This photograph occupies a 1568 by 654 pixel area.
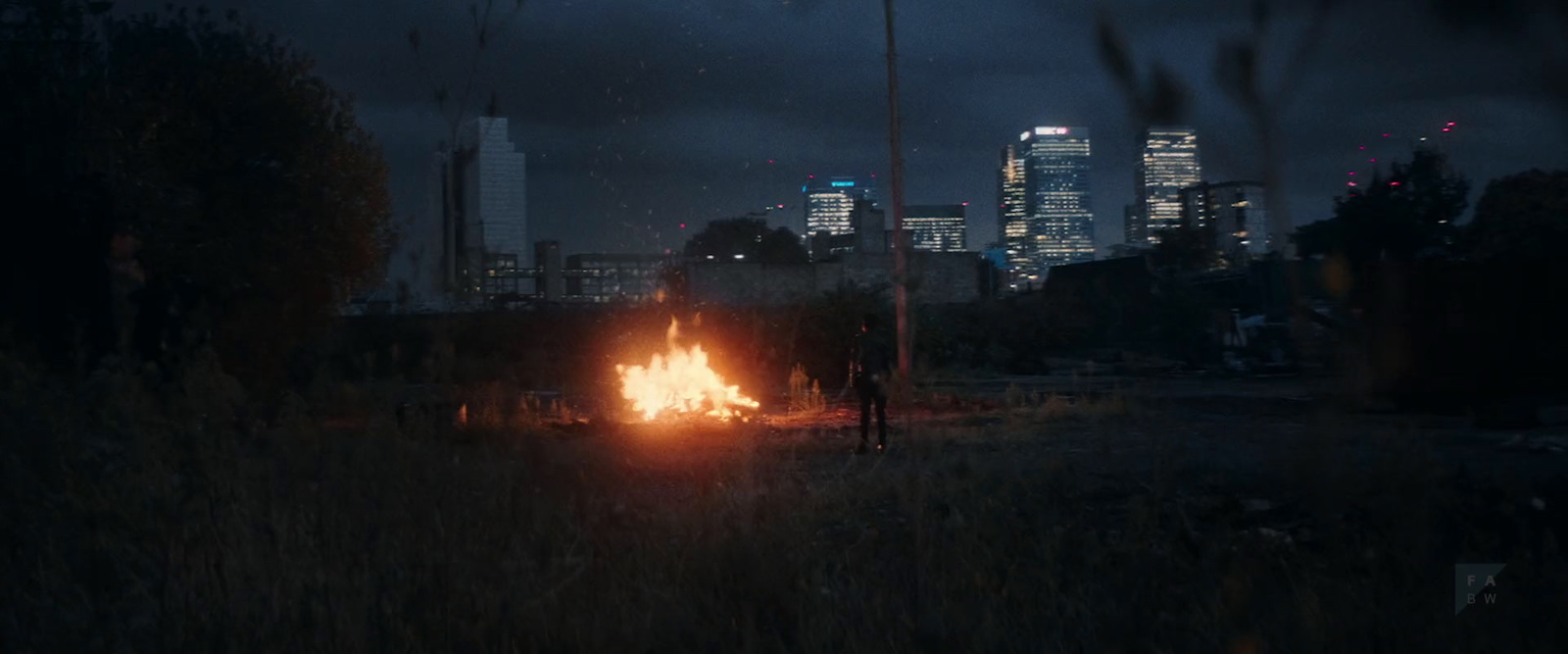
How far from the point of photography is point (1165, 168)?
647cm

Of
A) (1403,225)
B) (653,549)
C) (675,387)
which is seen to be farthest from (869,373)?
(1403,225)

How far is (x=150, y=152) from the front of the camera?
14398mm

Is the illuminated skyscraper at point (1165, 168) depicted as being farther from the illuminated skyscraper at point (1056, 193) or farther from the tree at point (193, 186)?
the tree at point (193, 186)

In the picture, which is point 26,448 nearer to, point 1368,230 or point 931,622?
point 931,622

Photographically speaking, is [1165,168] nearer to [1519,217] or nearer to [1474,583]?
[1474,583]

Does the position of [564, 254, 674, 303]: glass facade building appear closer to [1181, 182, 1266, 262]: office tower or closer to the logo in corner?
[1181, 182, 1266, 262]: office tower

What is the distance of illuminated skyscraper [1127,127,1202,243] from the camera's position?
19.7ft

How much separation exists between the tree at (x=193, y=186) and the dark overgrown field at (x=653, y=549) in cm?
287

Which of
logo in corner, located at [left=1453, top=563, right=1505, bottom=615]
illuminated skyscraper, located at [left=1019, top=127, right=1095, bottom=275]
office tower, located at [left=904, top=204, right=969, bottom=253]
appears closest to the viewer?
logo in corner, located at [left=1453, top=563, right=1505, bottom=615]

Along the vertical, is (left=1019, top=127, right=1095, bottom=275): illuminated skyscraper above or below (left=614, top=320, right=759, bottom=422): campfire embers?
above

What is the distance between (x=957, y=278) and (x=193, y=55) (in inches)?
1645

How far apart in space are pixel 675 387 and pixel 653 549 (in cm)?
1017

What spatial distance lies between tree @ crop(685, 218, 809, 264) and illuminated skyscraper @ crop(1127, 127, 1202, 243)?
59.6m

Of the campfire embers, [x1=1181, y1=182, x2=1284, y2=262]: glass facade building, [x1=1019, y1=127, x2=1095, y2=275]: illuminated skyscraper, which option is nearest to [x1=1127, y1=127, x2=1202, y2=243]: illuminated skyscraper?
Result: [x1=1181, y1=182, x2=1284, y2=262]: glass facade building
